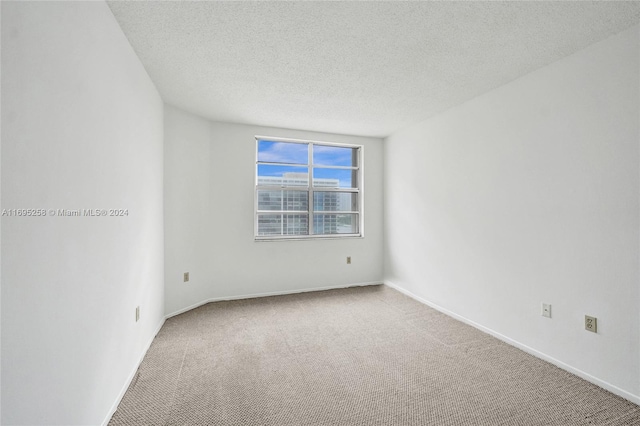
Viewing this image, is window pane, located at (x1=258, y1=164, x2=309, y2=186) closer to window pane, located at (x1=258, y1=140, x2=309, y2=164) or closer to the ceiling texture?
window pane, located at (x1=258, y1=140, x2=309, y2=164)

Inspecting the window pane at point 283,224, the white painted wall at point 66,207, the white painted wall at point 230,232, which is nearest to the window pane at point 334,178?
the white painted wall at point 230,232

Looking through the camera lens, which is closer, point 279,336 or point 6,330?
point 6,330

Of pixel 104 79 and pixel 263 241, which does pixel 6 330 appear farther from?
pixel 263 241

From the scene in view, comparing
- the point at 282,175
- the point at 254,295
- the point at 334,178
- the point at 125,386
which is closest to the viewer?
the point at 125,386

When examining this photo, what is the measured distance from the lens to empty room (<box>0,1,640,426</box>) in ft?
4.00

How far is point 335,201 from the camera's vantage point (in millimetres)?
4609

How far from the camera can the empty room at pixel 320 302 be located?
48.0 inches

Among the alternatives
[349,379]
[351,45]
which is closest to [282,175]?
[351,45]

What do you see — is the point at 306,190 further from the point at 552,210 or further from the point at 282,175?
the point at 552,210

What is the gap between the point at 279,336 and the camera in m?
2.80

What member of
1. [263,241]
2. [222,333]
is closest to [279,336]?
[222,333]

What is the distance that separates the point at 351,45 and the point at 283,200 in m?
2.59

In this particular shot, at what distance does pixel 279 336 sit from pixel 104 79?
8.00ft

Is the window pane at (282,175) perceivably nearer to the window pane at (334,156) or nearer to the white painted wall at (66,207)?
the window pane at (334,156)
